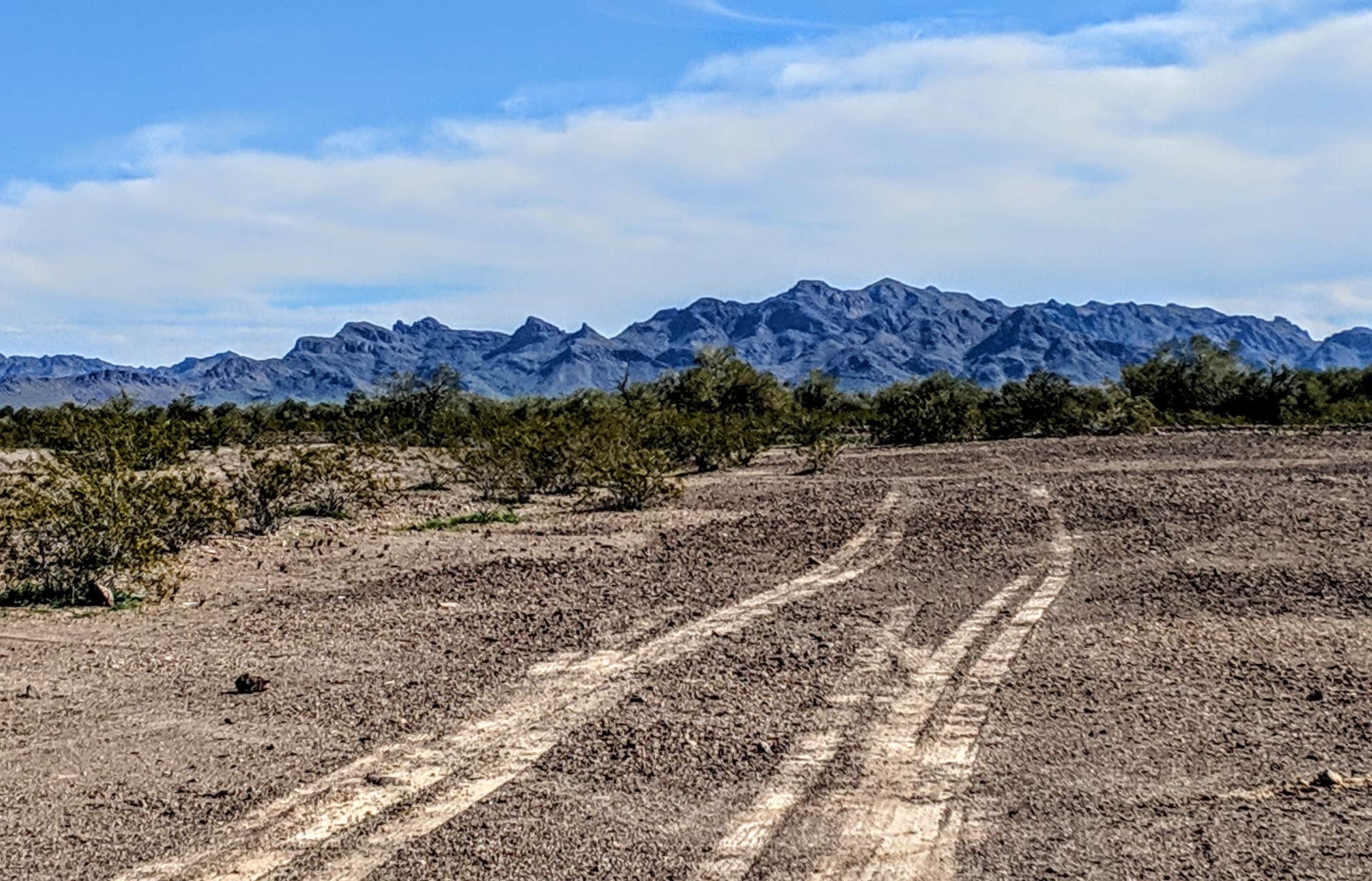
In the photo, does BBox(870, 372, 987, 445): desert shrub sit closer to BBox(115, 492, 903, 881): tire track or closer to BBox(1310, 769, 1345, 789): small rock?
BBox(115, 492, 903, 881): tire track

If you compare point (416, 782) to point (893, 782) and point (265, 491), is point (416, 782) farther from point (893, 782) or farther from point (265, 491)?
point (265, 491)

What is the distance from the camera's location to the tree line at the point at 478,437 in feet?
40.5

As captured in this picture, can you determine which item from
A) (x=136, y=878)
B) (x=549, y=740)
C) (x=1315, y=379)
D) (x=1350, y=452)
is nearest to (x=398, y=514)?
(x=549, y=740)

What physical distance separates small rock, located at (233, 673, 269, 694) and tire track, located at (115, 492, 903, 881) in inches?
66.1

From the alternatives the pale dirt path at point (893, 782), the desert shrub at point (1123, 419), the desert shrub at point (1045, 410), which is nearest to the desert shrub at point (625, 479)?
the pale dirt path at point (893, 782)

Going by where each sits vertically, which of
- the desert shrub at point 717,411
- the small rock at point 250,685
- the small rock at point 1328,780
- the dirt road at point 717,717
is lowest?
the small rock at point 1328,780

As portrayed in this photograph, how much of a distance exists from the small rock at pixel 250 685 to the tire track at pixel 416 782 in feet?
5.51

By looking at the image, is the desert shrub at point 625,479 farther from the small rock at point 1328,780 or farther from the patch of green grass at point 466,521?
the small rock at point 1328,780

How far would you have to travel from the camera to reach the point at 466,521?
19062 mm

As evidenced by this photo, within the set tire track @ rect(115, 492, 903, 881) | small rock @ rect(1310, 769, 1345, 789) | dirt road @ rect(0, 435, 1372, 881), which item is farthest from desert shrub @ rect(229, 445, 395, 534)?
small rock @ rect(1310, 769, 1345, 789)

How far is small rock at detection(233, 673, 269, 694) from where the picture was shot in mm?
8461

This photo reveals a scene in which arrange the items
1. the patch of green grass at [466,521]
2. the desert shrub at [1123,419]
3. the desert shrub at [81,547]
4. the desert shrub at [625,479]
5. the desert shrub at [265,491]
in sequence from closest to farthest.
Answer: the desert shrub at [81,547]
the desert shrub at [265,491]
the patch of green grass at [466,521]
the desert shrub at [625,479]
the desert shrub at [1123,419]

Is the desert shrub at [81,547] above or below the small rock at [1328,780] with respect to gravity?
above

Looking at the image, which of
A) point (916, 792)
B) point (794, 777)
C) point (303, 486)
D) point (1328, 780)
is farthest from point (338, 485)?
point (1328, 780)
